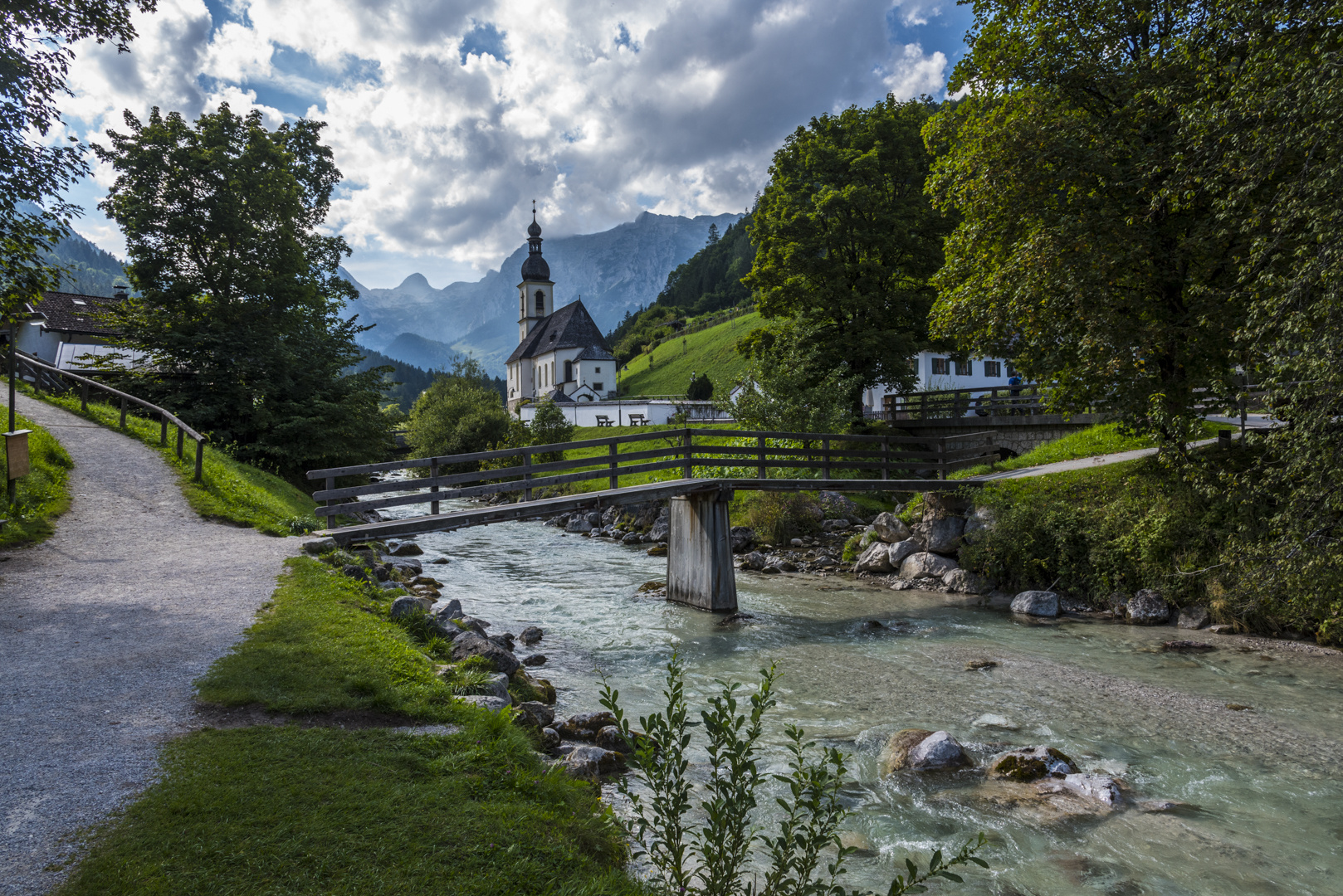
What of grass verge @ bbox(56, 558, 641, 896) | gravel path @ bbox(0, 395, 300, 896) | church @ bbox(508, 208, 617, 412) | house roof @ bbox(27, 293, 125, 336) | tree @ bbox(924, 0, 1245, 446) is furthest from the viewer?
church @ bbox(508, 208, 617, 412)

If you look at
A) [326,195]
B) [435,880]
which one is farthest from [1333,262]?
[326,195]

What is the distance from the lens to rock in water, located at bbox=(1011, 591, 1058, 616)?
14.4 meters

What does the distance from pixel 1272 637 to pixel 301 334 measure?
96.2ft

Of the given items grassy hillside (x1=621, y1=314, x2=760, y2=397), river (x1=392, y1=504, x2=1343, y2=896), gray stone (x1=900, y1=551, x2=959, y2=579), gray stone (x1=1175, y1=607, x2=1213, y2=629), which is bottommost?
river (x1=392, y1=504, x2=1343, y2=896)

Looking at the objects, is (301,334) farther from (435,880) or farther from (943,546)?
Result: (435,880)

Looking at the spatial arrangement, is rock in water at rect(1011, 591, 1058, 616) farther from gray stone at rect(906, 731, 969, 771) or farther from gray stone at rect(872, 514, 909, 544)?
gray stone at rect(906, 731, 969, 771)

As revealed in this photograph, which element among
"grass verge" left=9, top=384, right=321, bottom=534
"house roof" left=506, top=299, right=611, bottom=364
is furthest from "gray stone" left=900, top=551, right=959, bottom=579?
"house roof" left=506, top=299, right=611, bottom=364

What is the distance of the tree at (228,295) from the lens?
2431 cm

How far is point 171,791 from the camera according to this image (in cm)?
447

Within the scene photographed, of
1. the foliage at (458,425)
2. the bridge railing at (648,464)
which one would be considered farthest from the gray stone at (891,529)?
the foliage at (458,425)

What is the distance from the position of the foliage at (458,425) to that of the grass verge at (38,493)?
106ft

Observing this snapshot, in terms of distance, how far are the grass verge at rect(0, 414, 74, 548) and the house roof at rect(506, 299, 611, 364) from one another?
244 feet

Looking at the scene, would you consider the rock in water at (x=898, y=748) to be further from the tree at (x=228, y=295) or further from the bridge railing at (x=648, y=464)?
the tree at (x=228, y=295)

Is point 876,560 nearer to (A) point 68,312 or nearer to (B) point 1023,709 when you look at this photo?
(B) point 1023,709
